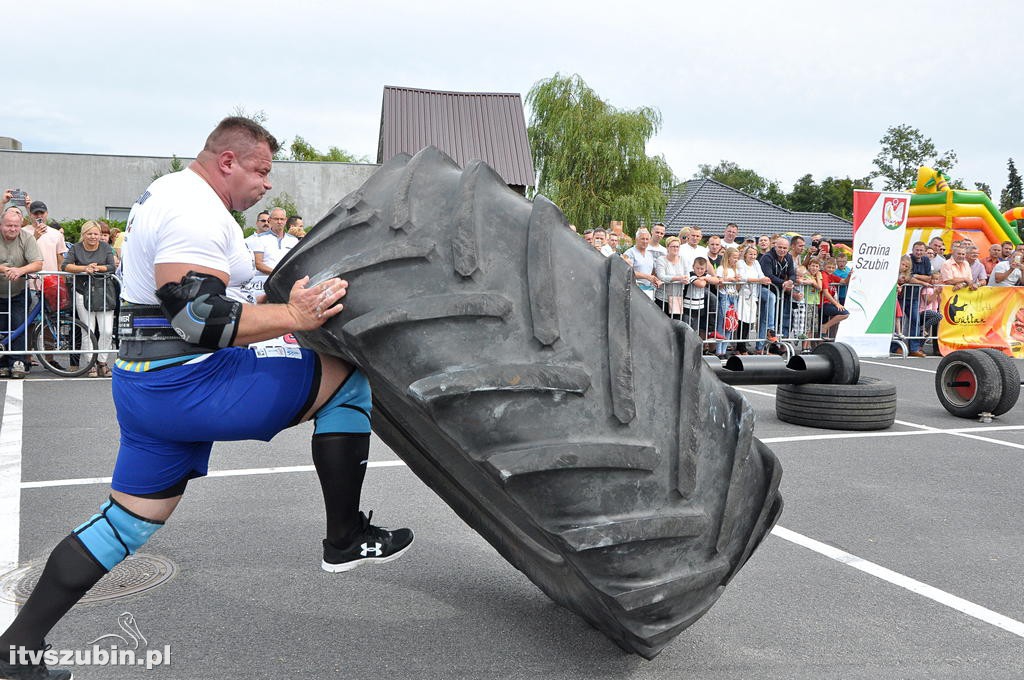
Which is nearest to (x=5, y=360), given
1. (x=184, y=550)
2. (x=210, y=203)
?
(x=184, y=550)

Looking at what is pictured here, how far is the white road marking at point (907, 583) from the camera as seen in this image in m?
3.06

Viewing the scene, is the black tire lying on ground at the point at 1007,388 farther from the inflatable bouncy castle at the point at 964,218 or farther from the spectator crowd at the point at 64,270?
the inflatable bouncy castle at the point at 964,218

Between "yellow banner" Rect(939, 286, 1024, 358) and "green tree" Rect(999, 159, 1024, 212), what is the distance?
340 ft

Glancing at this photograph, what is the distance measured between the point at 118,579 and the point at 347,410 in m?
1.48

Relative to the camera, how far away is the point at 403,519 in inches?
165

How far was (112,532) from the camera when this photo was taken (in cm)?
247

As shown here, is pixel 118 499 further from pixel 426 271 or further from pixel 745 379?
pixel 745 379

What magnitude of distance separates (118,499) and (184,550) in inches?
50.6

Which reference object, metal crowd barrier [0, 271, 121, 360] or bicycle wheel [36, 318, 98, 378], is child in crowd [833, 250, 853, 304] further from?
bicycle wheel [36, 318, 98, 378]

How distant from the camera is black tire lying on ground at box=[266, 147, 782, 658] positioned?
2.01 m

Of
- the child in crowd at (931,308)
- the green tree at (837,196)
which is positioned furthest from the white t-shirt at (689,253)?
the green tree at (837,196)

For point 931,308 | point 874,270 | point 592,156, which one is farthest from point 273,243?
point 592,156

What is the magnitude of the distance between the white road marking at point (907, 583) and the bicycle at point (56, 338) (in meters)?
8.24

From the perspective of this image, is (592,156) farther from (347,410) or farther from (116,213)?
(347,410)
